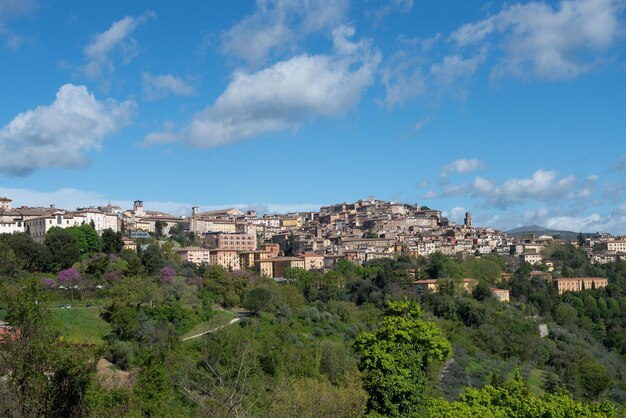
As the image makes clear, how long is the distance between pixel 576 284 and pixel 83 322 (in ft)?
174

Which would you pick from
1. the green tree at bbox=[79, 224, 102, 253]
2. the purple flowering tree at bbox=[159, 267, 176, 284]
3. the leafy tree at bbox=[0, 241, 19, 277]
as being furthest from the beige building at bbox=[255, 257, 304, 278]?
the leafy tree at bbox=[0, 241, 19, 277]

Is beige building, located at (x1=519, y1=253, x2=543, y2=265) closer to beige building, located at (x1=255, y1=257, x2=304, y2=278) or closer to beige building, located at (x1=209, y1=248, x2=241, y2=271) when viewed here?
beige building, located at (x1=255, y1=257, x2=304, y2=278)

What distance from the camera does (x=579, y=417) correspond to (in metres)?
16.7

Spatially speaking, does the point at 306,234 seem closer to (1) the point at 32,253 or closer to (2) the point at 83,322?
(1) the point at 32,253

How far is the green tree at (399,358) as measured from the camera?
59.5 feet

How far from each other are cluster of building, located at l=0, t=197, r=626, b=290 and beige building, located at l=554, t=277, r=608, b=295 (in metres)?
0.59

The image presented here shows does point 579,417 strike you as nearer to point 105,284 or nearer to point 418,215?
point 105,284

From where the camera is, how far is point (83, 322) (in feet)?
123

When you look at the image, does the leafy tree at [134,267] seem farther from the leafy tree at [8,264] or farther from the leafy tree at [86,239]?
the leafy tree at [86,239]

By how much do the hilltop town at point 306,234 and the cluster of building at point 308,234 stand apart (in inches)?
3.5

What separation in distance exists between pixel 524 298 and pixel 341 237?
30148mm

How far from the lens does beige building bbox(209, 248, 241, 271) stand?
236 ft

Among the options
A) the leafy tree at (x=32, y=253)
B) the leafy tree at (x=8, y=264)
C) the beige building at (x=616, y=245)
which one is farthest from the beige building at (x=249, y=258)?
the beige building at (x=616, y=245)

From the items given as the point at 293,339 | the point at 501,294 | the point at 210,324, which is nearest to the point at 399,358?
the point at 293,339
